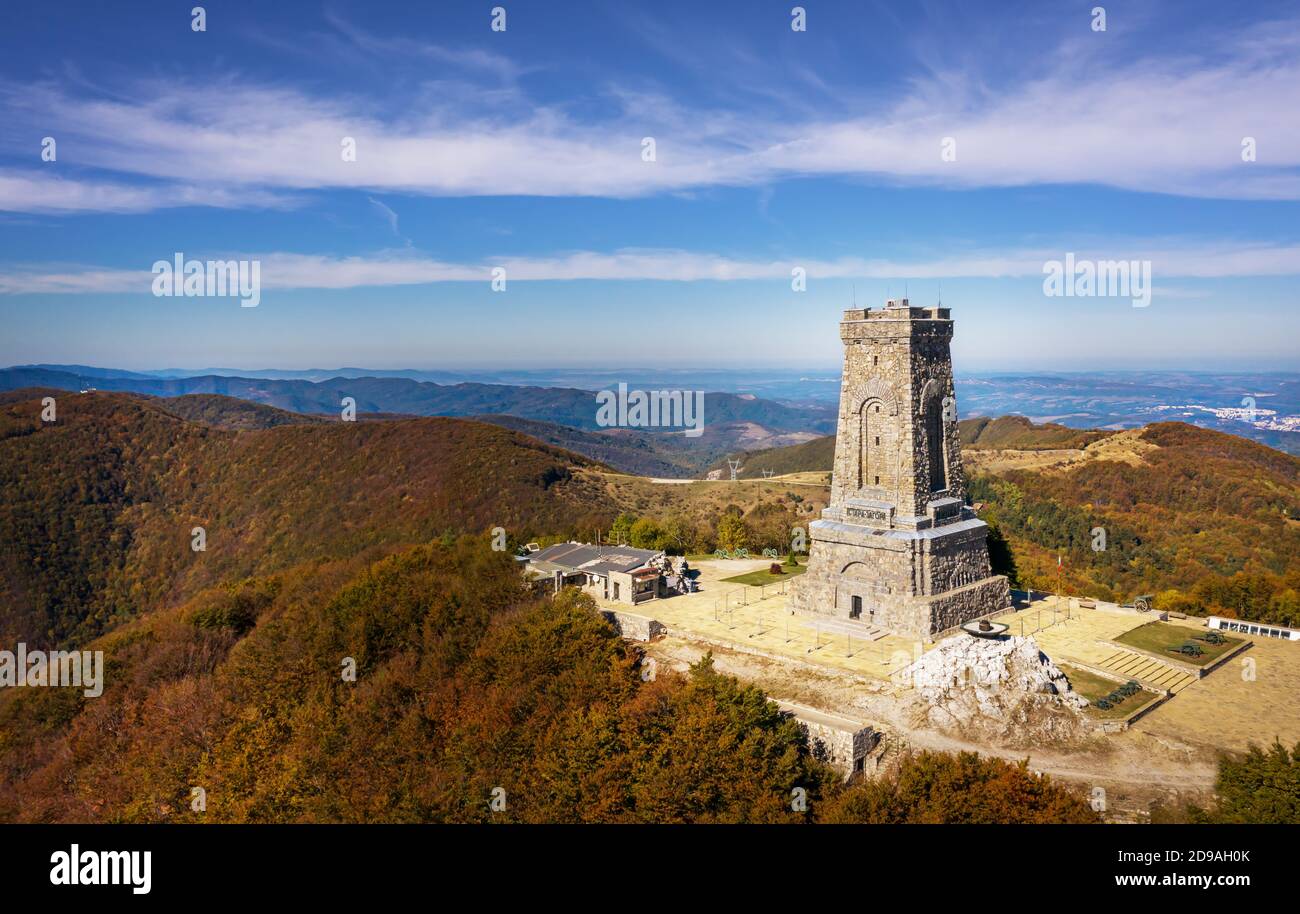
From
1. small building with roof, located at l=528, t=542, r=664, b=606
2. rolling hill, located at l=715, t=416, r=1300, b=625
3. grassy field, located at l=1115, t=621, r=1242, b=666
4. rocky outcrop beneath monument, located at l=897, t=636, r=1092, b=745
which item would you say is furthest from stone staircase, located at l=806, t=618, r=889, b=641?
rolling hill, located at l=715, t=416, r=1300, b=625

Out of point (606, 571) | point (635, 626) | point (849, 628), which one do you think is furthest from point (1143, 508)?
point (635, 626)

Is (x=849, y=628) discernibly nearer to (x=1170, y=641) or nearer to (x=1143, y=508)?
(x=1170, y=641)

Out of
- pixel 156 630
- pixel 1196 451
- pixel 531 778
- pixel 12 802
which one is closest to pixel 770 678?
pixel 531 778

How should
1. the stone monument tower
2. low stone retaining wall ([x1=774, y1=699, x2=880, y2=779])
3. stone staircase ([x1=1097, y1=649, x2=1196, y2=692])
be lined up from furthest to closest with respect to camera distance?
the stone monument tower → stone staircase ([x1=1097, y1=649, x2=1196, y2=692]) → low stone retaining wall ([x1=774, y1=699, x2=880, y2=779])

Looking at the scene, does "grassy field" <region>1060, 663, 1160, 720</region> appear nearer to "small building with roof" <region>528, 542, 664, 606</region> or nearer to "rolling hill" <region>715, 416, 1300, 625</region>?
"rolling hill" <region>715, 416, 1300, 625</region>

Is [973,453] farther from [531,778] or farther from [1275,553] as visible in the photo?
[531,778]

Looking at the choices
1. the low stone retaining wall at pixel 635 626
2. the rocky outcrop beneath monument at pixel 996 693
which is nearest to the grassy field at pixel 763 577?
the low stone retaining wall at pixel 635 626
